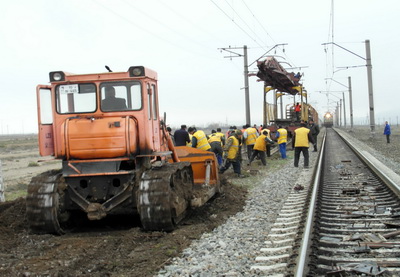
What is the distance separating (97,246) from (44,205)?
4.20 ft

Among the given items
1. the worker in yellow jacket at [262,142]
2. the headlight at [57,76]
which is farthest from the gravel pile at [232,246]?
the worker in yellow jacket at [262,142]

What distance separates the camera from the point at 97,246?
22.7 ft

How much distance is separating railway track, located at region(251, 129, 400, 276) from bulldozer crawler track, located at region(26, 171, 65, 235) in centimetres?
350

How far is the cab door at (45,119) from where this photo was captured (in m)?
7.97

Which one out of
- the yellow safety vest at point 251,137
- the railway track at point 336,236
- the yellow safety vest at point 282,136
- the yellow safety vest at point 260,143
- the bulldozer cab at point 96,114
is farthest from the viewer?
the yellow safety vest at point 282,136

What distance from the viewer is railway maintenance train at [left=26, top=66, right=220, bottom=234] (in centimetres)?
754

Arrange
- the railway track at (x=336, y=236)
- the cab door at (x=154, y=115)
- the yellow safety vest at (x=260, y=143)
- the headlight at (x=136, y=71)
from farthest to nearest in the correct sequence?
the yellow safety vest at (x=260, y=143) < the cab door at (x=154, y=115) < the headlight at (x=136, y=71) < the railway track at (x=336, y=236)

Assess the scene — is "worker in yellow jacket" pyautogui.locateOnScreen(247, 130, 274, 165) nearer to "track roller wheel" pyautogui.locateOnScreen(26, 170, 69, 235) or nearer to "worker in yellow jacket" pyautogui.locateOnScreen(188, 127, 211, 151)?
"worker in yellow jacket" pyautogui.locateOnScreen(188, 127, 211, 151)

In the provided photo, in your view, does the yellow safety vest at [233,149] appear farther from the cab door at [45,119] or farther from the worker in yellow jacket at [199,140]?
the cab door at [45,119]

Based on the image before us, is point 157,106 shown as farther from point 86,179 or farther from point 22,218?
point 22,218

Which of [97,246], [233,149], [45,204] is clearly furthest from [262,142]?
[97,246]

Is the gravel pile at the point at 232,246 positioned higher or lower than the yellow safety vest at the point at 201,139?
lower

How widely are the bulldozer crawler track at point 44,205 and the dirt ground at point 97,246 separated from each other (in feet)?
0.69

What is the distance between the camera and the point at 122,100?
8.04 metres
